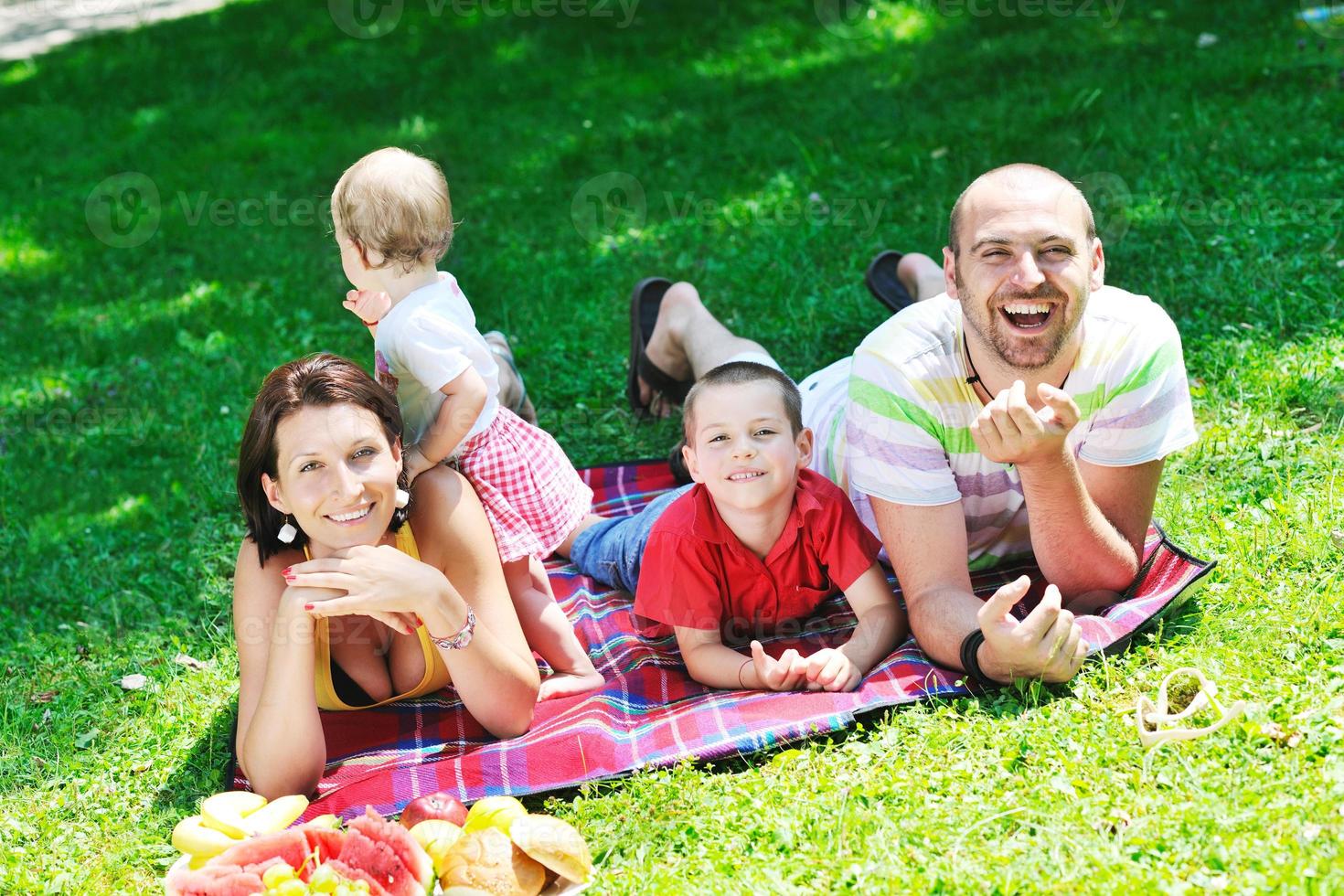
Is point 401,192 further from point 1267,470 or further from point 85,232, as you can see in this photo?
point 85,232

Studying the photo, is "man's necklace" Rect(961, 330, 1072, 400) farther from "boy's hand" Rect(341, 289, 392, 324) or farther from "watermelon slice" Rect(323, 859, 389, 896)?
"watermelon slice" Rect(323, 859, 389, 896)

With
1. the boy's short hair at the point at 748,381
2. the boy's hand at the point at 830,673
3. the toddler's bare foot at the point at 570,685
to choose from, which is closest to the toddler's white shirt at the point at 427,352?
the boy's short hair at the point at 748,381

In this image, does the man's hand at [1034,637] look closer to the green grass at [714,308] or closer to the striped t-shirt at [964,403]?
the green grass at [714,308]

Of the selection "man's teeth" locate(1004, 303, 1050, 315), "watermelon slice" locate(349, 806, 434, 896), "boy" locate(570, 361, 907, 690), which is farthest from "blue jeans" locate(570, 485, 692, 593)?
"watermelon slice" locate(349, 806, 434, 896)

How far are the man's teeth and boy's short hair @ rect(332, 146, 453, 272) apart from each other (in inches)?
65.3

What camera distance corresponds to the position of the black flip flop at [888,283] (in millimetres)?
5574

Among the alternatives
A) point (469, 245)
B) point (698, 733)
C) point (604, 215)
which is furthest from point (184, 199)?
point (698, 733)

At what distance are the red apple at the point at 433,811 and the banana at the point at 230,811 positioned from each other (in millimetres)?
375

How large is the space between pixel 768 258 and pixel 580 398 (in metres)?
1.38

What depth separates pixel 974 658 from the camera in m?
3.42

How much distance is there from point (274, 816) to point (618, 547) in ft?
5.27

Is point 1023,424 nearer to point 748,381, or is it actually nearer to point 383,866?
point 748,381

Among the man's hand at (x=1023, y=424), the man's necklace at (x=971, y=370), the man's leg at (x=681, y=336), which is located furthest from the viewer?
the man's leg at (x=681, y=336)

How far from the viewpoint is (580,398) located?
19.5 feet
